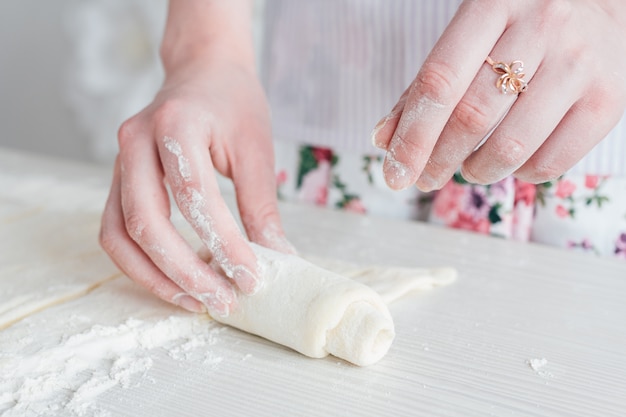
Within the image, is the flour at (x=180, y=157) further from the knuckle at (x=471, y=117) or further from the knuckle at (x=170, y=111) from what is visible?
the knuckle at (x=471, y=117)

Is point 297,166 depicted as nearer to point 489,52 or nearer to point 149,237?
point 149,237

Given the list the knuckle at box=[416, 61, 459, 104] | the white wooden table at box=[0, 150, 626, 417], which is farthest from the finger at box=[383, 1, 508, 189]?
the white wooden table at box=[0, 150, 626, 417]

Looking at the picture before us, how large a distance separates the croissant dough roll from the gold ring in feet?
0.93

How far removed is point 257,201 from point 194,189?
13 centimetres

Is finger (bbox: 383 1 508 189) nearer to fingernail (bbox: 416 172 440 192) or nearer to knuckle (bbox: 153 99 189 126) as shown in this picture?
fingernail (bbox: 416 172 440 192)

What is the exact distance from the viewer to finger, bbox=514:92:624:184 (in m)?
0.78

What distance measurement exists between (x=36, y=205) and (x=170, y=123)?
588mm

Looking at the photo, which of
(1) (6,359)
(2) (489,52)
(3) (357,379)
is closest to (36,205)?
(1) (6,359)

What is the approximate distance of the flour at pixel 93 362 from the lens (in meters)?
0.76

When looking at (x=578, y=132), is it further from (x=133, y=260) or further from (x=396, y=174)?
(x=133, y=260)

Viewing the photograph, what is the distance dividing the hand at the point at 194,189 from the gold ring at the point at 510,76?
36 cm

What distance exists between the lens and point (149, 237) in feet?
A: 3.01

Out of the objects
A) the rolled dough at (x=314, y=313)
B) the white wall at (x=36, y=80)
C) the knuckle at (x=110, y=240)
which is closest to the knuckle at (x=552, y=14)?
the rolled dough at (x=314, y=313)

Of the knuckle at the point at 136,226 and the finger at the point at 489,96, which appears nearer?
the finger at the point at 489,96
